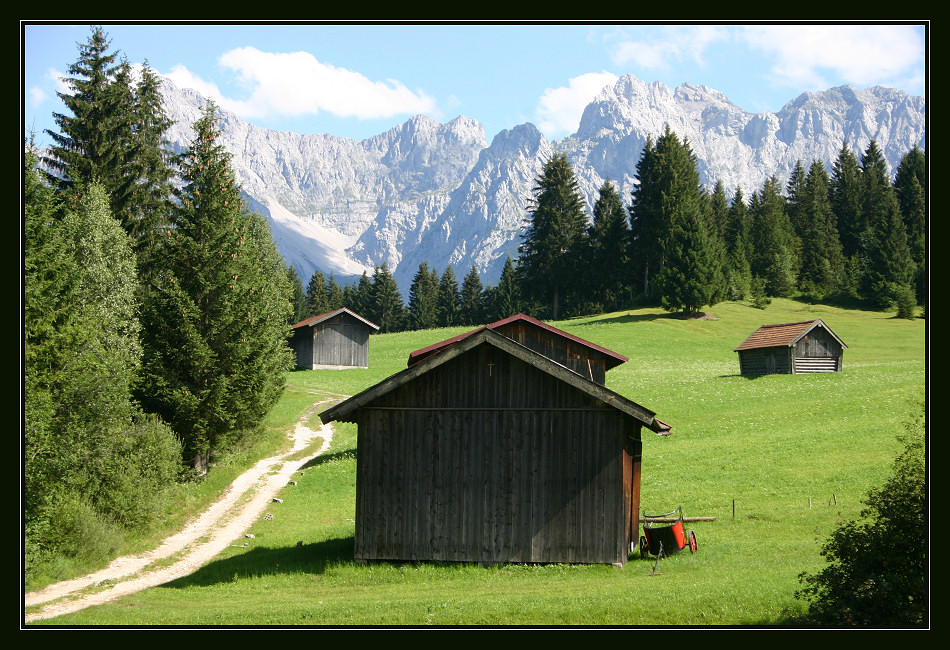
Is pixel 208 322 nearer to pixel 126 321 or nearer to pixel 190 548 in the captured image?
pixel 126 321

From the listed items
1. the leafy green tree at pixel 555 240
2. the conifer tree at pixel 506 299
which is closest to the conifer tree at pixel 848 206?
the leafy green tree at pixel 555 240

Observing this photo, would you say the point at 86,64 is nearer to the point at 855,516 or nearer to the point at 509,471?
the point at 509,471

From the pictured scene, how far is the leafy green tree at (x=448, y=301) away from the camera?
128 meters

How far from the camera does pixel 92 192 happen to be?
109 feet

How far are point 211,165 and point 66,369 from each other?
1376 cm

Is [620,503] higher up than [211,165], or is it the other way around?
[211,165]

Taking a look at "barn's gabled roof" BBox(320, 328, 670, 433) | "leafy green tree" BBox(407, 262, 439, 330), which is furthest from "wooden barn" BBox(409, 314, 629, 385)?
"leafy green tree" BBox(407, 262, 439, 330)

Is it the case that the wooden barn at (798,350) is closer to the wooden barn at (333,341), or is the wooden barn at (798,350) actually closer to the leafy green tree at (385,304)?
the wooden barn at (333,341)

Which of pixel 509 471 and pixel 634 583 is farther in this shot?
pixel 509 471

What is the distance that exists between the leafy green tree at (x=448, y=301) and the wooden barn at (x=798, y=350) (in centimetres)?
8028

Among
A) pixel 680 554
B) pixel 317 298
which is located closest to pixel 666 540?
pixel 680 554

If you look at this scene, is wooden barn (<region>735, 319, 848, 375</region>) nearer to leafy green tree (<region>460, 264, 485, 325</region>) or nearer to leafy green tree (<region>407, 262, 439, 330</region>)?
leafy green tree (<region>460, 264, 485, 325</region>)

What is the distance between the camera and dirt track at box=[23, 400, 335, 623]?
18.1 m

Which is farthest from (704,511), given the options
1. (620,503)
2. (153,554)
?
(153,554)
